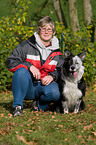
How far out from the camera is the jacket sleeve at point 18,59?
4.64m

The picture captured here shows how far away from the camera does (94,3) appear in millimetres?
14000

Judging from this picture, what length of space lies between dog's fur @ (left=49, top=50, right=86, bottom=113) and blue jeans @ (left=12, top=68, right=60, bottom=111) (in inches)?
6.6

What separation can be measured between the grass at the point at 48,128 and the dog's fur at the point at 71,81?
0.26 meters

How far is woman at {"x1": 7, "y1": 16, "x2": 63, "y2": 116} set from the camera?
15.1 ft

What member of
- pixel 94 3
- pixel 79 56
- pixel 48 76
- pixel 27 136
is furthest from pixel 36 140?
pixel 94 3

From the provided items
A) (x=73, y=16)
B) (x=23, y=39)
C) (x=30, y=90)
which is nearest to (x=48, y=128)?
(x=30, y=90)

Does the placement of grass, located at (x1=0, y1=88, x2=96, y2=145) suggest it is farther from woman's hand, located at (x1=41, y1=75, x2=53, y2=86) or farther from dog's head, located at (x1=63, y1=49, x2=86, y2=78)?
dog's head, located at (x1=63, y1=49, x2=86, y2=78)

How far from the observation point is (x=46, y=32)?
4797 mm

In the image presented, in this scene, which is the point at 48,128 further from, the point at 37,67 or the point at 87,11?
the point at 87,11

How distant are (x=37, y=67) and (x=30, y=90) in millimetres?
477

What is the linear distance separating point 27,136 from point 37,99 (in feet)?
5.25

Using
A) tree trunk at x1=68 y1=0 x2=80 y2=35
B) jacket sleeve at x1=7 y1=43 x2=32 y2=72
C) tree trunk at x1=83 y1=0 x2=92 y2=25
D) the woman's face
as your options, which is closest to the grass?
jacket sleeve at x1=7 y1=43 x2=32 y2=72

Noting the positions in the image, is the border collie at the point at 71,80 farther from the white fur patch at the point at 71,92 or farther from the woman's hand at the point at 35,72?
the woman's hand at the point at 35,72

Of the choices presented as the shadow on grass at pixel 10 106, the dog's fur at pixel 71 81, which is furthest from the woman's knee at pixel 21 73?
the shadow on grass at pixel 10 106
